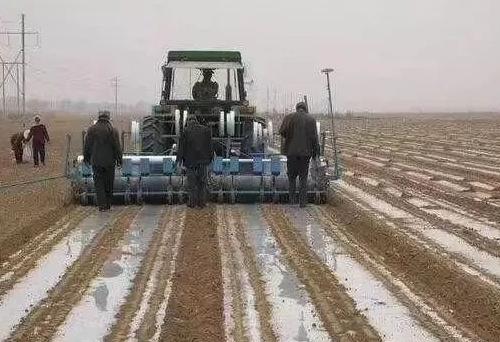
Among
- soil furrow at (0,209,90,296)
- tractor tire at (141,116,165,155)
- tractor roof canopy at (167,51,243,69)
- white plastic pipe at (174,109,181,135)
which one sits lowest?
soil furrow at (0,209,90,296)

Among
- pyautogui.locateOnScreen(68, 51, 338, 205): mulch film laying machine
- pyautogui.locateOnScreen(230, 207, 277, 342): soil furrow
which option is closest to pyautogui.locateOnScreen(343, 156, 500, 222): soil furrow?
pyautogui.locateOnScreen(68, 51, 338, 205): mulch film laying machine

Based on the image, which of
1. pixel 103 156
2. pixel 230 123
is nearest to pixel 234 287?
pixel 103 156

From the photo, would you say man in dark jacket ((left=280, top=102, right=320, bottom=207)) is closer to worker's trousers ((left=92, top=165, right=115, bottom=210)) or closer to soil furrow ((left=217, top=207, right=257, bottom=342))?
soil furrow ((left=217, top=207, right=257, bottom=342))

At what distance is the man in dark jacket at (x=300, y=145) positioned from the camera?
11930 millimetres

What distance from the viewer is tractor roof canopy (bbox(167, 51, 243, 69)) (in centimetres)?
1450

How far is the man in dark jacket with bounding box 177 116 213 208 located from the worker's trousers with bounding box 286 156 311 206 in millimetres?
1279

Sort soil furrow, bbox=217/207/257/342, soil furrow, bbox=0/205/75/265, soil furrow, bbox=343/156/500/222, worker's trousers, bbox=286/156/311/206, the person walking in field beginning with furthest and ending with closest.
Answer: the person walking in field, worker's trousers, bbox=286/156/311/206, soil furrow, bbox=343/156/500/222, soil furrow, bbox=0/205/75/265, soil furrow, bbox=217/207/257/342

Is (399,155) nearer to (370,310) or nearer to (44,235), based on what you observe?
(44,235)

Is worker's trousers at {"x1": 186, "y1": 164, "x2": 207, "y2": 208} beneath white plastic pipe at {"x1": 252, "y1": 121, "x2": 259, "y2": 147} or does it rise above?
beneath

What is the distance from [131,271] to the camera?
7207 mm

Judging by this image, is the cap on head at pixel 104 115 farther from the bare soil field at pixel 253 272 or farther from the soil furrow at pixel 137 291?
the soil furrow at pixel 137 291

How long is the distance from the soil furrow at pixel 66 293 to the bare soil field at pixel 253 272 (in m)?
0.01

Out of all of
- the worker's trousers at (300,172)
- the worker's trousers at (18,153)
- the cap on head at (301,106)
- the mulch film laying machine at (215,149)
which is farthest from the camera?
the worker's trousers at (18,153)

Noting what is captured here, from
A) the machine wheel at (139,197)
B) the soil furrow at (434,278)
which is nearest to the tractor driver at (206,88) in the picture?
the machine wheel at (139,197)
